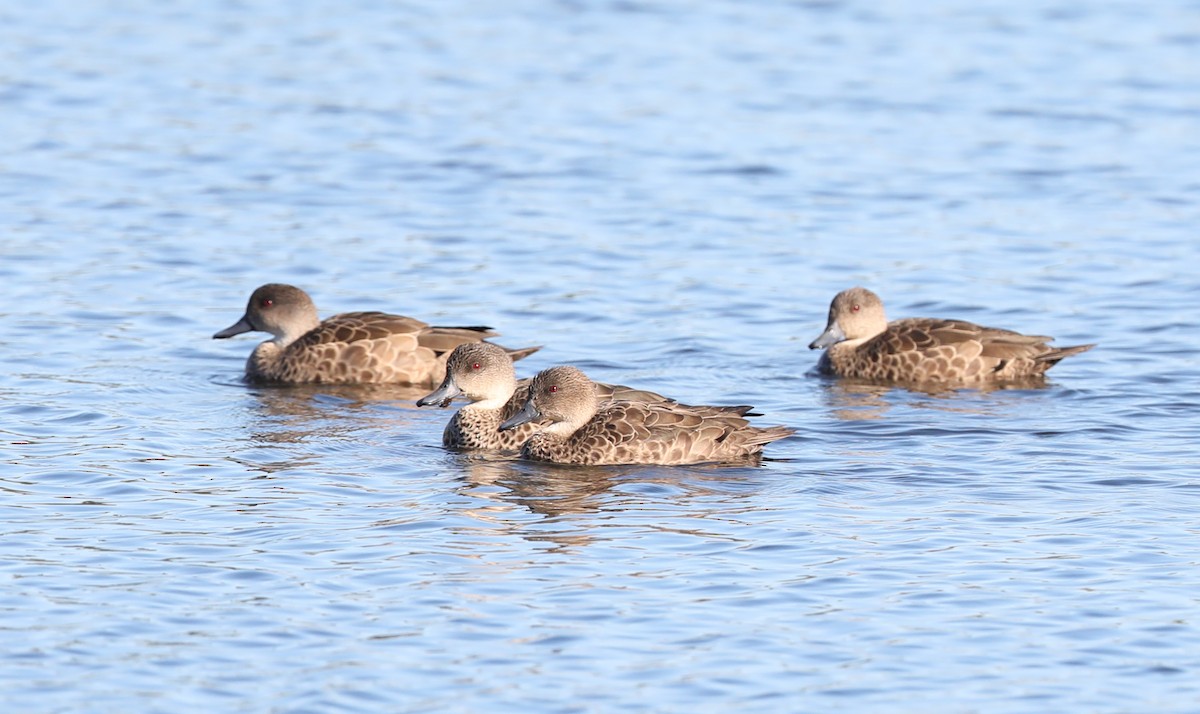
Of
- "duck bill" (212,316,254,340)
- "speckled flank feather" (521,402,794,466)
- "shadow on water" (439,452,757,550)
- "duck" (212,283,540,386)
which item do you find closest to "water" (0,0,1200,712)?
"shadow on water" (439,452,757,550)

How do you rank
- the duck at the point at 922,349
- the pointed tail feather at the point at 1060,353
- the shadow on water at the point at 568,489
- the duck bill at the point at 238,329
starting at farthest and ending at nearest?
the duck bill at the point at 238,329
the duck at the point at 922,349
the pointed tail feather at the point at 1060,353
the shadow on water at the point at 568,489

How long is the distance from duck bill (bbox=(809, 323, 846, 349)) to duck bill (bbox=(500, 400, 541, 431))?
3.30 meters

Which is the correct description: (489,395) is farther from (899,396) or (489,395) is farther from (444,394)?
(899,396)

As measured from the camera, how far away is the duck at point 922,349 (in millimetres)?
15242

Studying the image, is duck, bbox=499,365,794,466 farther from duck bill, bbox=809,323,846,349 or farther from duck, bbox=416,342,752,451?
duck bill, bbox=809,323,846,349

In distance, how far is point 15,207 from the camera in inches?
799

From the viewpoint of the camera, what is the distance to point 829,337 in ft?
Result: 51.6

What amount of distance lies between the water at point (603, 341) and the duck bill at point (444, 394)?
0.33 meters

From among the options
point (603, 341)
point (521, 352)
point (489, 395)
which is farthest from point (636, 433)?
point (603, 341)

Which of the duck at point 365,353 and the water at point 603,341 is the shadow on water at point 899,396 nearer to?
the water at point 603,341

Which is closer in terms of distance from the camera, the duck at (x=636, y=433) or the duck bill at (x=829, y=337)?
the duck at (x=636, y=433)

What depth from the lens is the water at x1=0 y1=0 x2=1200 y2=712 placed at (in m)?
9.22

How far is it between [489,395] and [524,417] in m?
0.63

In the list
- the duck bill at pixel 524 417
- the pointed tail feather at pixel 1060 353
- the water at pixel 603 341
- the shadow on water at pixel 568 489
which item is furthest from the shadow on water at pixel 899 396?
the duck bill at pixel 524 417
